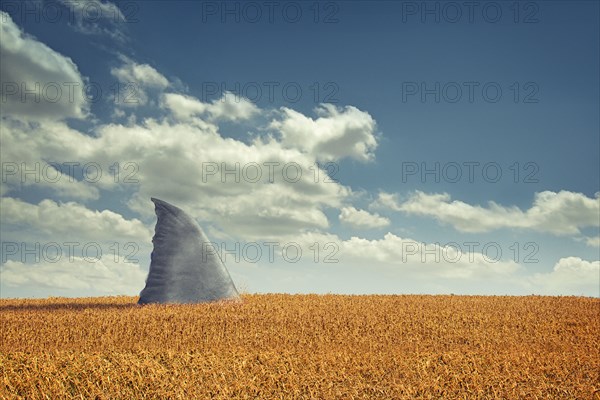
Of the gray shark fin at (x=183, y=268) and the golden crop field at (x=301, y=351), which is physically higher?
the gray shark fin at (x=183, y=268)

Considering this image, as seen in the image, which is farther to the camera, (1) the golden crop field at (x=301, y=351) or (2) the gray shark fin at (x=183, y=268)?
(2) the gray shark fin at (x=183, y=268)

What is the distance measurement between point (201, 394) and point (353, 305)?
10.5 m

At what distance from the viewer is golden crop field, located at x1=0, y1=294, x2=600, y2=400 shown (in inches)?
363

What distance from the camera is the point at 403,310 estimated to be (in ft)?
58.1

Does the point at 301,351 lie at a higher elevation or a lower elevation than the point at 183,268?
lower

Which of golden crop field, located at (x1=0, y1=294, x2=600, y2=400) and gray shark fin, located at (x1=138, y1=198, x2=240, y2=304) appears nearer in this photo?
golden crop field, located at (x1=0, y1=294, x2=600, y2=400)

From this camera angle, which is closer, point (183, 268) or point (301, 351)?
point (301, 351)

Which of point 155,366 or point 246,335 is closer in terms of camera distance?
point 155,366

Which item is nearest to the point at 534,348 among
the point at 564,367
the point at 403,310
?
the point at 564,367

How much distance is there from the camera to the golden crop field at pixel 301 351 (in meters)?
9.23

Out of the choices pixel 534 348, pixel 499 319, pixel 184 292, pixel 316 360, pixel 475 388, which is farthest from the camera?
pixel 184 292

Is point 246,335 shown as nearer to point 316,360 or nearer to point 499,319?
point 316,360

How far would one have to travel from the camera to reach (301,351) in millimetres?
11891

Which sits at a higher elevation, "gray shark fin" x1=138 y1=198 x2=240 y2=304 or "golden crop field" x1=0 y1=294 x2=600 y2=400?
"gray shark fin" x1=138 y1=198 x2=240 y2=304
